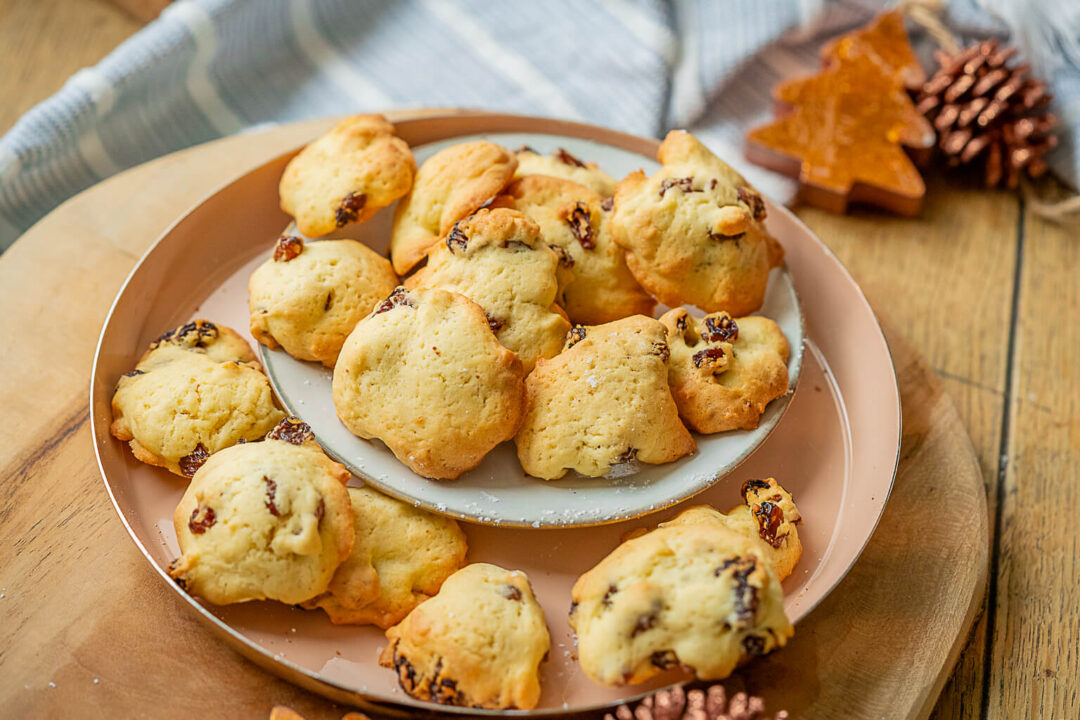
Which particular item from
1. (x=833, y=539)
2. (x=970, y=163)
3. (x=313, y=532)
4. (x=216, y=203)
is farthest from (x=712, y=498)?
(x=970, y=163)

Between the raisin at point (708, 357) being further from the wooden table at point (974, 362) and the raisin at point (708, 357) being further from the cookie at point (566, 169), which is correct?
the wooden table at point (974, 362)

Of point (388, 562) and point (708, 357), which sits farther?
point (708, 357)

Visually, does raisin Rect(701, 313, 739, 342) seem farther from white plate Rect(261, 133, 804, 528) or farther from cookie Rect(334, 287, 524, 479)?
cookie Rect(334, 287, 524, 479)

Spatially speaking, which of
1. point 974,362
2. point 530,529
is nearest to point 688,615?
point 530,529

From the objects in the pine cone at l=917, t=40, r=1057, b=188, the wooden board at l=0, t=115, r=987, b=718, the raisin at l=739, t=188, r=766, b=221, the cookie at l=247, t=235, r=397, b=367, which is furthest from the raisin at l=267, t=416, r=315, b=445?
the pine cone at l=917, t=40, r=1057, b=188

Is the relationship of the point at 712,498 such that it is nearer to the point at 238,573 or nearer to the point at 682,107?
the point at 238,573

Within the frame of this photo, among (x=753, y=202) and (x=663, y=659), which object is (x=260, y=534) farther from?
(x=753, y=202)
